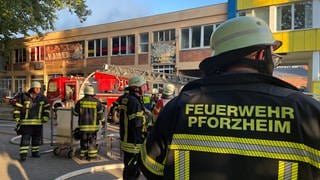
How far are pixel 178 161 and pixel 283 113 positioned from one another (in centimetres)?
48

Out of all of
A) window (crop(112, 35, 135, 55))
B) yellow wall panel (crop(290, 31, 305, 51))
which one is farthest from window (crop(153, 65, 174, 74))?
yellow wall panel (crop(290, 31, 305, 51))

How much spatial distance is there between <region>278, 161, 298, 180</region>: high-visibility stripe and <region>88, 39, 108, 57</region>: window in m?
38.1

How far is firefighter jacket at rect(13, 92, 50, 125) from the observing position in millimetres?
10281

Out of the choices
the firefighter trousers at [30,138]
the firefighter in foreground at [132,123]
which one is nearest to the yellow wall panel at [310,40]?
the firefighter trousers at [30,138]

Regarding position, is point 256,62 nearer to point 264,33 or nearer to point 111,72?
point 264,33

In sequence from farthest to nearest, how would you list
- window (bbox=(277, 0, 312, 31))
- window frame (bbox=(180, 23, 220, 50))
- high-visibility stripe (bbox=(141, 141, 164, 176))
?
window frame (bbox=(180, 23, 220, 50)) → window (bbox=(277, 0, 312, 31)) → high-visibility stripe (bbox=(141, 141, 164, 176))

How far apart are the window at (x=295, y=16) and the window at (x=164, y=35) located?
906 cm

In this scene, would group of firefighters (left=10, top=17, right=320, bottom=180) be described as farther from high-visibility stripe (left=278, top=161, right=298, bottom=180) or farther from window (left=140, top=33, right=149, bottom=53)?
window (left=140, top=33, right=149, bottom=53)

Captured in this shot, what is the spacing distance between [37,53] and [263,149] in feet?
159

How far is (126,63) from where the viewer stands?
1462 inches

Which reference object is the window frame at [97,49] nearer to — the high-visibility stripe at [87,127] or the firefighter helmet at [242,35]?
the high-visibility stripe at [87,127]

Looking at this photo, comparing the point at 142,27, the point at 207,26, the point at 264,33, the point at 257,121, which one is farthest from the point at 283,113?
the point at 142,27

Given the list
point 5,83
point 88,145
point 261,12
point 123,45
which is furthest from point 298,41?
point 5,83

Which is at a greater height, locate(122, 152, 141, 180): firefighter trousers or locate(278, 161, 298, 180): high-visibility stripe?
locate(278, 161, 298, 180): high-visibility stripe
